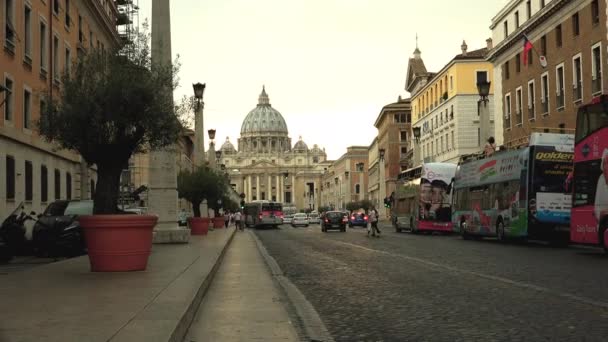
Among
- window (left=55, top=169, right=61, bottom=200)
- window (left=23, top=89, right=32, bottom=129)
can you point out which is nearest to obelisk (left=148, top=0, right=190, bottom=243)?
window (left=23, top=89, right=32, bottom=129)

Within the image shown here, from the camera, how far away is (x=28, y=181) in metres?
28.7

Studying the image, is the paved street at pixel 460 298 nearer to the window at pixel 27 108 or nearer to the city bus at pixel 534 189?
the city bus at pixel 534 189

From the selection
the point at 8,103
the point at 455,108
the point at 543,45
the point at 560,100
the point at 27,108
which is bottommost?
the point at 8,103

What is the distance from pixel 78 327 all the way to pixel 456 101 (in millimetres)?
60740

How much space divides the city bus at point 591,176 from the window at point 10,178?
18.4 metres

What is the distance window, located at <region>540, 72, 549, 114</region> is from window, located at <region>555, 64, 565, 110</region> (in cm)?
153

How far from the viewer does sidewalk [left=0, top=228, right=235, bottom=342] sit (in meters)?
6.27

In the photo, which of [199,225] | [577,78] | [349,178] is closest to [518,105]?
[577,78]

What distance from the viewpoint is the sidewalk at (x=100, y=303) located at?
6.27m

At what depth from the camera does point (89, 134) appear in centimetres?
1456

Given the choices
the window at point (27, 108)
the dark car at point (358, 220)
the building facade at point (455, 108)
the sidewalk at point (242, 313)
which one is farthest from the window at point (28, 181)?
the dark car at point (358, 220)

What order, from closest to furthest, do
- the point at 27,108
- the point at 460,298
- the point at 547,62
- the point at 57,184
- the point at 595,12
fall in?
the point at 460,298
the point at 27,108
the point at 57,184
the point at 595,12
the point at 547,62

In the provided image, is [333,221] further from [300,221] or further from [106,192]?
[106,192]

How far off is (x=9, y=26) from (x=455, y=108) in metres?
45.4
